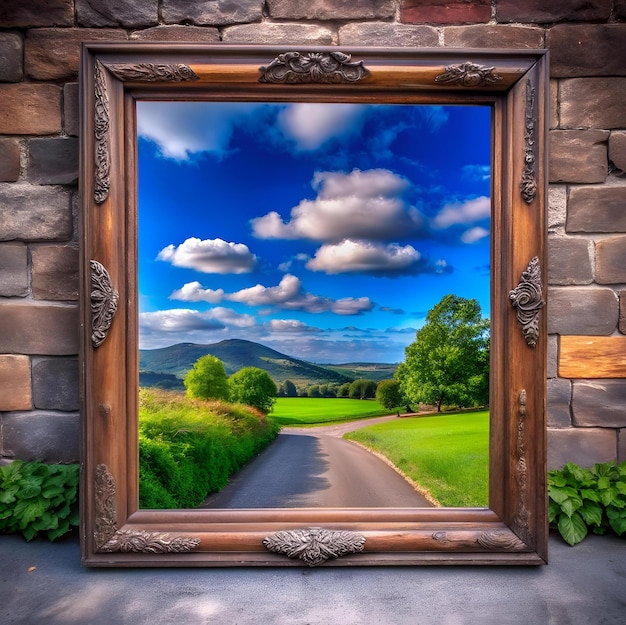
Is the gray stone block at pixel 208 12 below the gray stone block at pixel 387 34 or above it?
above

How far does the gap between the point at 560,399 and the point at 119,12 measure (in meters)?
2.65

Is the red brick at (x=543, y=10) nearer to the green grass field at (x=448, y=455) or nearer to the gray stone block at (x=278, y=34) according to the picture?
the gray stone block at (x=278, y=34)

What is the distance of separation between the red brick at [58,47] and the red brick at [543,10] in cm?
170

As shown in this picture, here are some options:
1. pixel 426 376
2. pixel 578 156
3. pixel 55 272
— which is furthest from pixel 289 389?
pixel 578 156

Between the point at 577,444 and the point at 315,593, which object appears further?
the point at 577,444

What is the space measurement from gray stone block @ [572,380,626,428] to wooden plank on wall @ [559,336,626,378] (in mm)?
51

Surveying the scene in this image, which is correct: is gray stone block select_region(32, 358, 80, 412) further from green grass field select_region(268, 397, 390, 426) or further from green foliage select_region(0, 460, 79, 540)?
green grass field select_region(268, 397, 390, 426)

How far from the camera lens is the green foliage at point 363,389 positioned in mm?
1984

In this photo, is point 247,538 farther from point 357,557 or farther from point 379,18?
point 379,18

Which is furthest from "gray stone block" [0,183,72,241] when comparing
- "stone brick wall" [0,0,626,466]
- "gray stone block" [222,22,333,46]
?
"gray stone block" [222,22,333,46]

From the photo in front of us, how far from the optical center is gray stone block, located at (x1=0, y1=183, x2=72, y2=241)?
6.28ft

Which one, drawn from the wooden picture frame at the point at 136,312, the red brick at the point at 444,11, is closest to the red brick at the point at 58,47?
the wooden picture frame at the point at 136,312

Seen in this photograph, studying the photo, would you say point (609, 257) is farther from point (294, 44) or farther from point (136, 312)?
point (136, 312)

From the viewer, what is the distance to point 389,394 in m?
1.99
